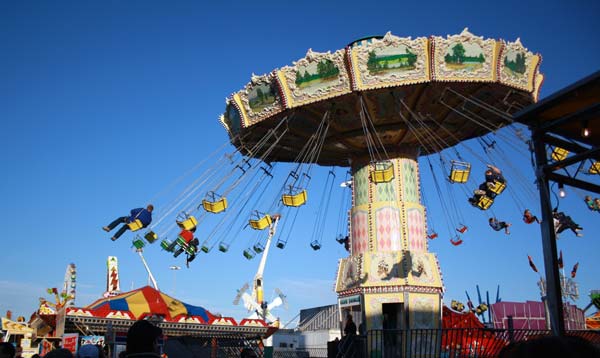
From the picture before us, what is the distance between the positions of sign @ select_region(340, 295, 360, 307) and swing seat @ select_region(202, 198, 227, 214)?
16.6 ft

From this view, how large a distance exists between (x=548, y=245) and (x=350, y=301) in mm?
11333

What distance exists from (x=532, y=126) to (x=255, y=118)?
11.0m

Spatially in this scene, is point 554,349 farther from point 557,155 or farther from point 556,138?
point 557,155

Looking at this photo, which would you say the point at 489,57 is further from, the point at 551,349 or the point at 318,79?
the point at 551,349

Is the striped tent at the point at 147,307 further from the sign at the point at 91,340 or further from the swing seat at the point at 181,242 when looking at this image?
the sign at the point at 91,340

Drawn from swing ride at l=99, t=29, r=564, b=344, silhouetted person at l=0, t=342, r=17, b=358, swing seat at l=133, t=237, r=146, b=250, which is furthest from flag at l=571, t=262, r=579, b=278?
silhouetted person at l=0, t=342, r=17, b=358

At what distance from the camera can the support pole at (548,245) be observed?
22.0ft

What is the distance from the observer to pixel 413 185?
1861 cm

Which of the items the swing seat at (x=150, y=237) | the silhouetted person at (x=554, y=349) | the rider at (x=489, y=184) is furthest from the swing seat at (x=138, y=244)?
the silhouetted person at (x=554, y=349)

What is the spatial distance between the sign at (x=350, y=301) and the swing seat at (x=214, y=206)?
5.06 metres

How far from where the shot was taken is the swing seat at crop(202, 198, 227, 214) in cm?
1723

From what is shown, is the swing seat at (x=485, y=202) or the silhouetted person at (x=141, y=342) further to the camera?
the swing seat at (x=485, y=202)

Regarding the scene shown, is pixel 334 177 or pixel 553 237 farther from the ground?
pixel 334 177

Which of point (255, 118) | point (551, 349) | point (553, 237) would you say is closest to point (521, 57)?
point (255, 118)
